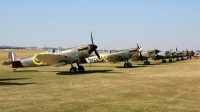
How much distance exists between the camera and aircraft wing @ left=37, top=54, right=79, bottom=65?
68.6 ft

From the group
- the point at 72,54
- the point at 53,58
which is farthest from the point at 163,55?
the point at 53,58

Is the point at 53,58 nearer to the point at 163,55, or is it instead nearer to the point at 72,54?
the point at 72,54

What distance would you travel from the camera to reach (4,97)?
381 inches

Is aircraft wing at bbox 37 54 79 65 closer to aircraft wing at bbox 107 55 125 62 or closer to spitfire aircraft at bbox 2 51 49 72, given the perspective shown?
spitfire aircraft at bbox 2 51 49 72

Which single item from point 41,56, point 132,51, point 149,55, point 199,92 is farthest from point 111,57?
point 199,92

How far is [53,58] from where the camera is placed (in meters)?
21.5

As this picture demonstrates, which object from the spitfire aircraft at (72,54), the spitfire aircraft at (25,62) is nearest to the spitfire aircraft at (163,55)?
the spitfire aircraft at (72,54)

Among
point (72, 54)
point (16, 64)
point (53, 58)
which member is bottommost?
point (16, 64)

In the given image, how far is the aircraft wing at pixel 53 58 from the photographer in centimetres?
2092

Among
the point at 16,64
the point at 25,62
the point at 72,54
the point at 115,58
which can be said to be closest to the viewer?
the point at 72,54

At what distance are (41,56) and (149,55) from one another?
22502 millimetres

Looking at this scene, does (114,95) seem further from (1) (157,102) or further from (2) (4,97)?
(2) (4,97)

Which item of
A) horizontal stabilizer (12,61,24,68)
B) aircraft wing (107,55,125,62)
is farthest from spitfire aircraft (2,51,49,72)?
aircraft wing (107,55,125,62)

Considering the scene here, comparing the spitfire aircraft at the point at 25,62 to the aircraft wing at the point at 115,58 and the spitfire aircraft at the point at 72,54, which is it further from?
the aircraft wing at the point at 115,58
